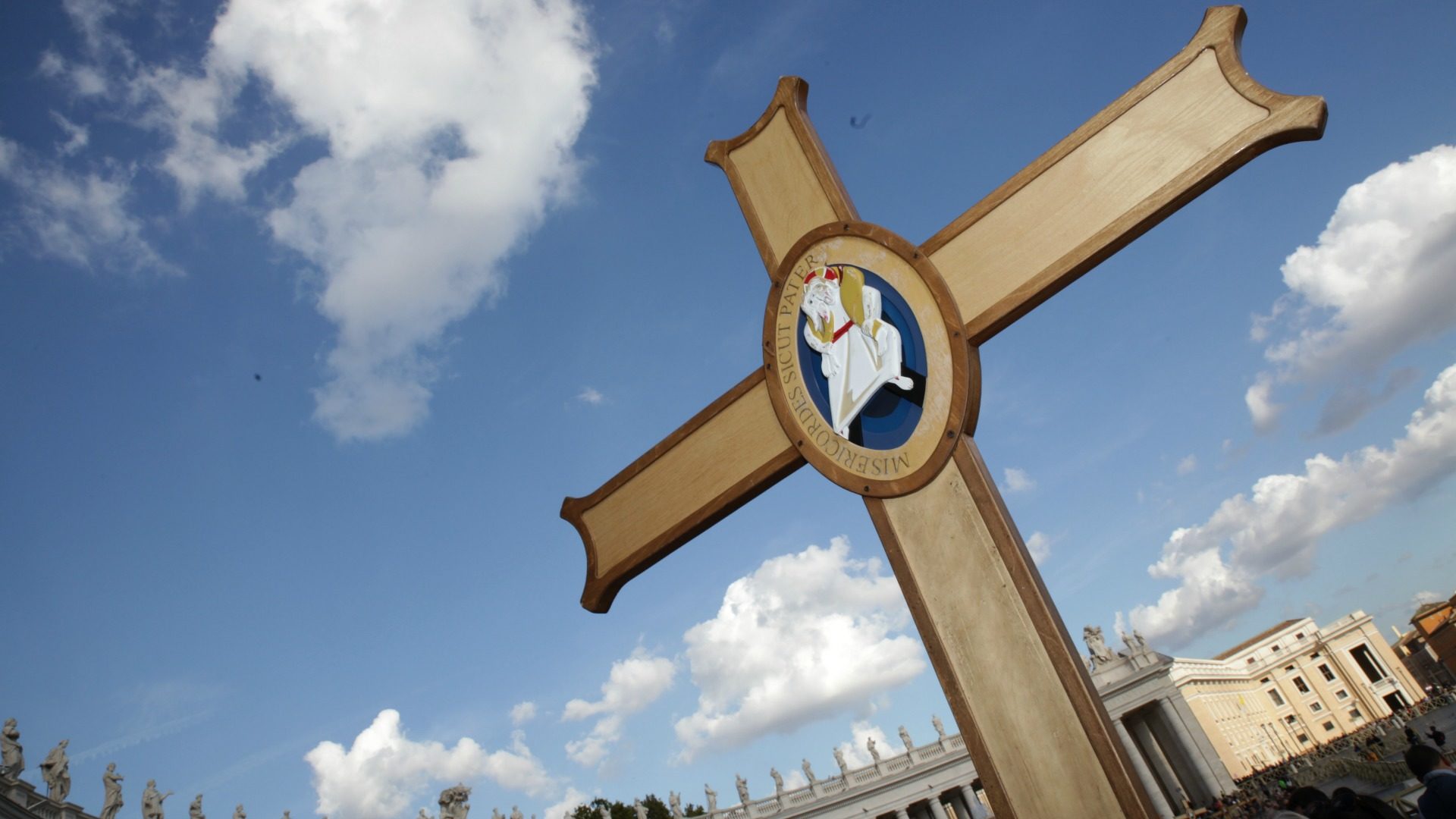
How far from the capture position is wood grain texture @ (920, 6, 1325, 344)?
11.8 feet

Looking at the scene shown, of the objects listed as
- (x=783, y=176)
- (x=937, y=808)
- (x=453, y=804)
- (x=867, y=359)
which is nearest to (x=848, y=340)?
(x=867, y=359)

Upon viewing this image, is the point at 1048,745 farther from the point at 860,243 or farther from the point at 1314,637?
the point at 1314,637

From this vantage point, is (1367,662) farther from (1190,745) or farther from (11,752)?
(11,752)

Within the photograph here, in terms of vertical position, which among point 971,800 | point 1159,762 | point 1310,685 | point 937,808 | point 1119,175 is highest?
point 1310,685

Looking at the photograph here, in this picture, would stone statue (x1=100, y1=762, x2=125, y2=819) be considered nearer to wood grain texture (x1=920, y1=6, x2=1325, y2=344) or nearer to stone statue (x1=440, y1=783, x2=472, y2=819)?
stone statue (x1=440, y1=783, x2=472, y2=819)

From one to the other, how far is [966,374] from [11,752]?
81.3ft

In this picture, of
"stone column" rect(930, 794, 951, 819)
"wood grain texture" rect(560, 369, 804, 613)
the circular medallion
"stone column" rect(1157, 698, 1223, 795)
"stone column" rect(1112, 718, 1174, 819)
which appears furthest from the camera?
"stone column" rect(930, 794, 951, 819)

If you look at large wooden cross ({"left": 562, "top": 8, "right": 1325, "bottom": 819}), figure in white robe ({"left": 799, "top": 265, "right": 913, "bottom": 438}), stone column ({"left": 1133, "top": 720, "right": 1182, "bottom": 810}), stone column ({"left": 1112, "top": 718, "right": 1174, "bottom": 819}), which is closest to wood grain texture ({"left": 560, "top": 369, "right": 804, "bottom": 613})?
large wooden cross ({"left": 562, "top": 8, "right": 1325, "bottom": 819})

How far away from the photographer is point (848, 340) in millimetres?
4570

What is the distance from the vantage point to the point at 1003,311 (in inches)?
161

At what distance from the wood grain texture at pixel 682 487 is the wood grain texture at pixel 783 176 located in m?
0.93

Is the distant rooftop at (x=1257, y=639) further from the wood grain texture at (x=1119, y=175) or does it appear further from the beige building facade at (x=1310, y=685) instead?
the wood grain texture at (x=1119, y=175)

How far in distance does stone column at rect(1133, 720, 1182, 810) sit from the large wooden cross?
39242mm

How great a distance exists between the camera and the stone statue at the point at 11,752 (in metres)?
19.0
